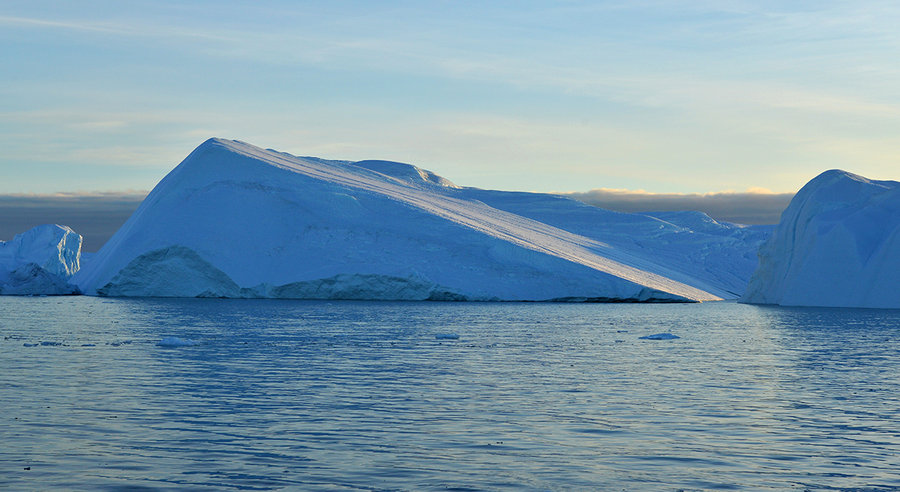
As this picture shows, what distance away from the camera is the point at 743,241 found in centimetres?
12444

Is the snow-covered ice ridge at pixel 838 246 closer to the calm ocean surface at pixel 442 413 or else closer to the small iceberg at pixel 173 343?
the calm ocean surface at pixel 442 413

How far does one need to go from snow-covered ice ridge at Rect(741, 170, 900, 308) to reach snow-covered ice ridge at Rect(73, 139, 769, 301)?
32.0 ft

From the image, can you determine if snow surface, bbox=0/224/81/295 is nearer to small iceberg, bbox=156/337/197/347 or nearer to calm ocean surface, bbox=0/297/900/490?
small iceberg, bbox=156/337/197/347

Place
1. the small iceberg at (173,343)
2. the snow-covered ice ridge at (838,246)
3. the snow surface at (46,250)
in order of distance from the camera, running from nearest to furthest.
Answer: the small iceberg at (173,343), the snow-covered ice ridge at (838,246), the snow surface at (46,250)

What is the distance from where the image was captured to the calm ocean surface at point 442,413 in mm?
11719

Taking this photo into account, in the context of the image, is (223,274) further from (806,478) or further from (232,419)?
(806,478)

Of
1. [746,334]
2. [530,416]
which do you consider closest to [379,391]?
[530,416]

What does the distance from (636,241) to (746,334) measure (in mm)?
75701

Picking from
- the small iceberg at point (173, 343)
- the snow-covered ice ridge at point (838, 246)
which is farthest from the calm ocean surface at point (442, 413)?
the snow-covered ice ridge at point (838, 246)

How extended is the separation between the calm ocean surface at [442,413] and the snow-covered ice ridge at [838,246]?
35.0 meters

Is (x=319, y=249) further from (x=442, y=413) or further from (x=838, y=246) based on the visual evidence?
(x=442, y=413)

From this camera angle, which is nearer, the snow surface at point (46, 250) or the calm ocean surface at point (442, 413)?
the calm ocean surface at point (442, 413)

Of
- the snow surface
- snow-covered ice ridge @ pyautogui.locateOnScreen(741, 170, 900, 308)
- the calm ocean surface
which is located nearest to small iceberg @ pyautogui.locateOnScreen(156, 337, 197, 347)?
the calm ocean surface

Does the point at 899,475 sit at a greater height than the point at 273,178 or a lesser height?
lesser
